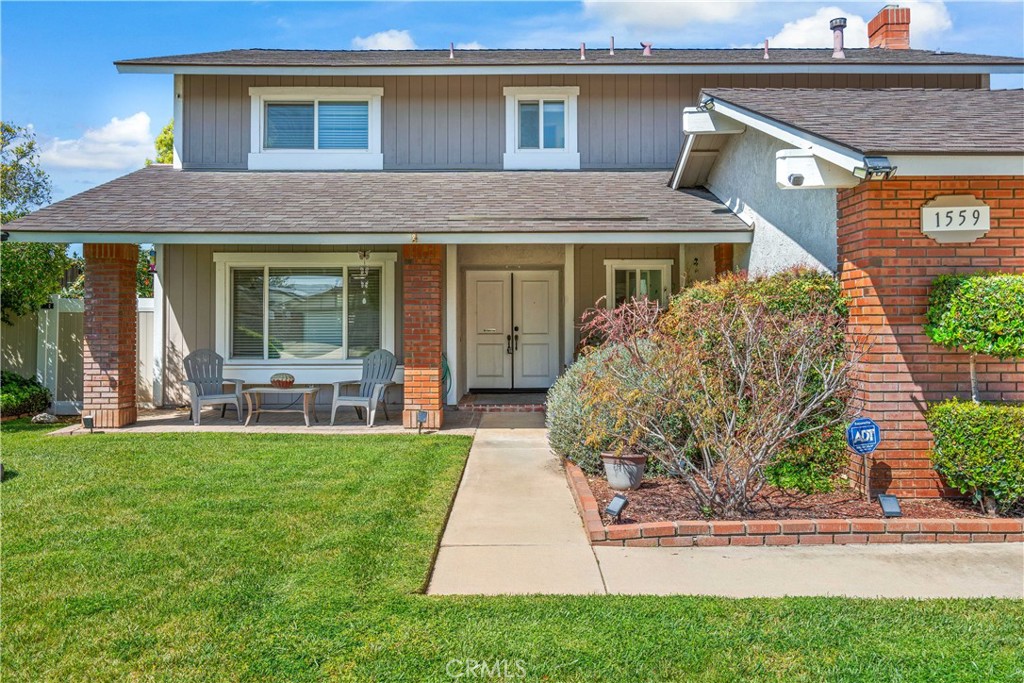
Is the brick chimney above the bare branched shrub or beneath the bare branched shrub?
above

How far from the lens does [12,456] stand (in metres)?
7.38

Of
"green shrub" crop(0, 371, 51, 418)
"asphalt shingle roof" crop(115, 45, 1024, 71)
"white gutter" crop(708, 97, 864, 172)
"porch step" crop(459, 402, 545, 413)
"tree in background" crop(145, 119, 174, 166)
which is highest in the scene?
"tree in background" crop(145, 119, 174, 166)

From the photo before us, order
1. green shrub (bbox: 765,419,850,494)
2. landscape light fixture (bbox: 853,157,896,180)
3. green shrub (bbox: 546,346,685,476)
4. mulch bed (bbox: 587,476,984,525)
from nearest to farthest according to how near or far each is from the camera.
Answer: landscape light fixture (bbox: 853,157,896,180) < mulch bed (bbox: 587,476,984,525) < green shrub (bbox: 765,419,850,494) < green shrub (bbox: 546,346,685,476)

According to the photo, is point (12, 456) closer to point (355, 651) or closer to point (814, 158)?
point (355, 651)

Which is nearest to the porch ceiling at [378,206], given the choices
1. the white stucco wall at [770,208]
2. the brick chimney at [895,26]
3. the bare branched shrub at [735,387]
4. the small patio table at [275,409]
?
the white stucco wall at [770,208]

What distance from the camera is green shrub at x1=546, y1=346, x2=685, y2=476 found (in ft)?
19.9

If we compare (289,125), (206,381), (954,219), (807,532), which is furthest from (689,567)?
(289,125)

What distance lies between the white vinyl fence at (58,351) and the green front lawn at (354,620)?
651 cm

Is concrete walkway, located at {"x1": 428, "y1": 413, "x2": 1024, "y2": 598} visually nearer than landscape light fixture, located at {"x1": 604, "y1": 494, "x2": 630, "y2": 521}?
Yes

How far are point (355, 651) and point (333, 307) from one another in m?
8.57

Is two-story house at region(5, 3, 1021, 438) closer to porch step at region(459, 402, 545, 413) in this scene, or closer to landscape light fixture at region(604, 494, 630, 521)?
porch step at region(459, 402, 545, 413)

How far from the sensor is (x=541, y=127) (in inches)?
466

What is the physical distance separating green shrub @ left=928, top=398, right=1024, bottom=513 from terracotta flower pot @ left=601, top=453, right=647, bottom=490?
7.84 feet

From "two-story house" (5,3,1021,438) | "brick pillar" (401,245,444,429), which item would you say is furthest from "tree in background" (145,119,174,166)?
"brick pillar" (401,245,444,429)
